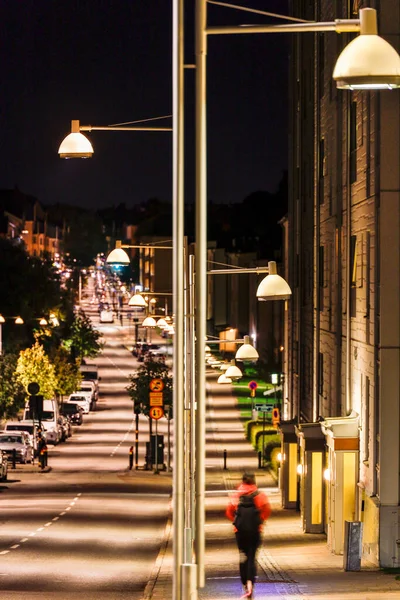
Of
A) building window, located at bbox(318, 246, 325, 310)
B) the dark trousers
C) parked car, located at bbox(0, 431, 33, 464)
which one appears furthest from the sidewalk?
parked car, located at bbox(0, 431, 33, 464)

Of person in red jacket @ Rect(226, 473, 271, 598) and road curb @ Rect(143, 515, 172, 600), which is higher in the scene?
person in red jacket @ Rect(226, 473, 271, 598)

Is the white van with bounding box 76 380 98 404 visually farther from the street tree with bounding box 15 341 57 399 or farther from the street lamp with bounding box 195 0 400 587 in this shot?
the street lamp with bounding box 195 0 400 587

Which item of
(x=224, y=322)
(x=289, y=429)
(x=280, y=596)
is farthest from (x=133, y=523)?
(x=224, y=322)

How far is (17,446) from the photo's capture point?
51375 millimetres

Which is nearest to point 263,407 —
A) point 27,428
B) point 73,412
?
point 27,428

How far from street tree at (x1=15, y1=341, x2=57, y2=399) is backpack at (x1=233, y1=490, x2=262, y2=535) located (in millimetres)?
52190

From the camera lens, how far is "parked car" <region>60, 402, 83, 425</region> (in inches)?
2827

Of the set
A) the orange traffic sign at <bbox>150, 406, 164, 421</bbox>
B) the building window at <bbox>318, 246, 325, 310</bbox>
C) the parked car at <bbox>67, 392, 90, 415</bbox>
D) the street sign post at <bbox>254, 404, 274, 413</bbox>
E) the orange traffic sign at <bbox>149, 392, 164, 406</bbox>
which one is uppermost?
the building window at <bbox>318, 246, 325, 310</bbox>

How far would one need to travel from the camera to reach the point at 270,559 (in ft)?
87.3

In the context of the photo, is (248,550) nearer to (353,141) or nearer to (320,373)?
(353,141)

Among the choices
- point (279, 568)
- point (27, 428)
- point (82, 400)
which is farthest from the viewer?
point (82, 400)

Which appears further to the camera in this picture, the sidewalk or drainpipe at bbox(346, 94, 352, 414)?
drainpipe at bbox(346, 94, 352, 414)

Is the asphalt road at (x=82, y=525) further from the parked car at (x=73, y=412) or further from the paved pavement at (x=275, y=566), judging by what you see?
the parked car at (x=73, y=412)

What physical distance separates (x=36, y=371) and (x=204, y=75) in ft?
199
